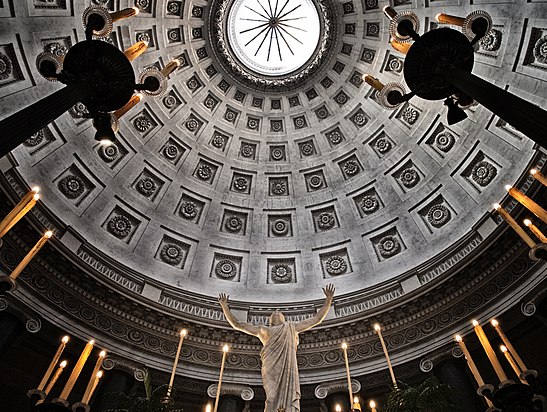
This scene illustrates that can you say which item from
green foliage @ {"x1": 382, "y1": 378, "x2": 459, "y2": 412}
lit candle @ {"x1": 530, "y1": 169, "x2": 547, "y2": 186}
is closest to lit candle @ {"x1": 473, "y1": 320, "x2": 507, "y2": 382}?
green foliage @ {"x1": 382, "y1": 378, "x2": 459, "y2": 412}

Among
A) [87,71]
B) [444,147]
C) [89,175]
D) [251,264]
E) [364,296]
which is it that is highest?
[444,147]

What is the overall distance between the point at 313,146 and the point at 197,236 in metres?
7.51

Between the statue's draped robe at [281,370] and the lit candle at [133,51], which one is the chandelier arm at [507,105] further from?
the lit candle at [133,51]

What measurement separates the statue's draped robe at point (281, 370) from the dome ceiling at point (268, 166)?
6314 mm

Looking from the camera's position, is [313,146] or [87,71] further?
[313,146]

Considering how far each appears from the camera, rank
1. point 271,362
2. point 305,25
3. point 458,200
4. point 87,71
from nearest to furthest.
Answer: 1. point 87,71
2. point 271,362
3. point 458,200
4. point 305,25

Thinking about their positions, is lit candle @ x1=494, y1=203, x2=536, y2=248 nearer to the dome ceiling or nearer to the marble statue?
the marble statue

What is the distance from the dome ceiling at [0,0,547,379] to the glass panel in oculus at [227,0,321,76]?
124 centimetres

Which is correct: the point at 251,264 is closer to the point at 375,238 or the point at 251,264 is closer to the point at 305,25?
the point at 375,238

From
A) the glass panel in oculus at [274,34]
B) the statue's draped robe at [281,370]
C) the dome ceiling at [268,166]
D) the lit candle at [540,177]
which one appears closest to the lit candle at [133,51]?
the dome ceiling at [268,166]

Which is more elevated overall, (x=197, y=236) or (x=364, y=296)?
(x=197, y=236)

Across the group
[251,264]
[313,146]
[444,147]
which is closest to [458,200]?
[444,147]

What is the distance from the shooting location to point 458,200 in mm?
17391

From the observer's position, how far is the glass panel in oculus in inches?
903
